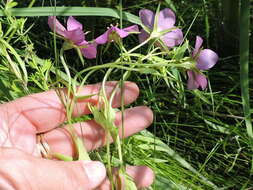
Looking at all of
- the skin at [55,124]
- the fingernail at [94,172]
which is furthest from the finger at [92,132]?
the fingernail at [94,172]

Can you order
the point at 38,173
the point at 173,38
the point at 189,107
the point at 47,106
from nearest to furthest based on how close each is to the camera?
the point at 38,173
the point at 173,38
the point at 47,106
the point at 189,107

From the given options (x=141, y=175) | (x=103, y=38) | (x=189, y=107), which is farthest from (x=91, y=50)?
(x=189, y=107)

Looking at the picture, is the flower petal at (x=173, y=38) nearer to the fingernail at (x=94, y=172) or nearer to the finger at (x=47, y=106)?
the finger at (x=47, y=106)

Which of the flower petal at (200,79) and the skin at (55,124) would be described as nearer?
the flower petal at (200,79)

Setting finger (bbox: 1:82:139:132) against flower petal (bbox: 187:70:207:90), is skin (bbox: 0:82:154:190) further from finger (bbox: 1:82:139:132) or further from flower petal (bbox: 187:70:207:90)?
flower petal (bbox: 187:70:207:90)

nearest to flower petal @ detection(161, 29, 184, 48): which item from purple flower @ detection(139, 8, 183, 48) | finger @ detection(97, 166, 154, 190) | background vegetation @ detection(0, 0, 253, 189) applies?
purple flower @ detection(139, 8, 183, 48)

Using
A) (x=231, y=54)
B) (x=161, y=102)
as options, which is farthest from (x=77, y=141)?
(x=231, y=54)

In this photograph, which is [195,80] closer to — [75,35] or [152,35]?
[152,35]
